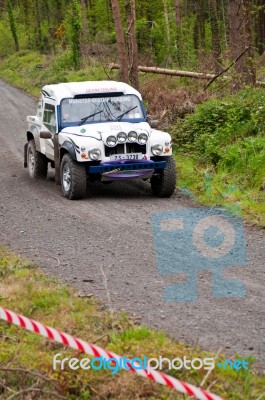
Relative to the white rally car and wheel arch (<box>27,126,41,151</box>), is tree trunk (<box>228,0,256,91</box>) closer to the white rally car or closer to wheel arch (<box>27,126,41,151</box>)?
the white rally car

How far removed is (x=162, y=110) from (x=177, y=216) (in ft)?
27.4

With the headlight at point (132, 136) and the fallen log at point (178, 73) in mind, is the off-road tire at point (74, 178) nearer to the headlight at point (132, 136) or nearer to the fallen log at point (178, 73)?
the headlight at point (132, 136)

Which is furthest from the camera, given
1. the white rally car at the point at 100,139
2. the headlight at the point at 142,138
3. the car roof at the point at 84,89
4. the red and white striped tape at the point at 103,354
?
the car roof at the point at 84,89

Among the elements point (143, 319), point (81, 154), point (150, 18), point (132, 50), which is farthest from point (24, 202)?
point (150, 18)

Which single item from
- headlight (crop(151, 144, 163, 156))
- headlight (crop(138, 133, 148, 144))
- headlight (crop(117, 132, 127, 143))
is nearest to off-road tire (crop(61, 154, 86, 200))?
headlight (crop(117, 132, 127, 143))

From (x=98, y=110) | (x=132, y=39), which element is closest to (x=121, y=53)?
(x=132, y=39)

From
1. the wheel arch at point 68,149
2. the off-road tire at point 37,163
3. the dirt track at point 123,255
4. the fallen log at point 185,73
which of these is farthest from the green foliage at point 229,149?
the fallen log at point 185,73

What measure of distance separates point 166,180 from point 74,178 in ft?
5.25

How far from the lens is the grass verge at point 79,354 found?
4926mm

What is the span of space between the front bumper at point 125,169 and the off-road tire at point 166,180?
0.24 metres

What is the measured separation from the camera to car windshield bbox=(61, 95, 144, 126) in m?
12.6

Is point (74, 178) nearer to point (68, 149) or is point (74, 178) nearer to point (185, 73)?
point (68, 149)

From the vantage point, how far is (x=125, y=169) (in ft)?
38.5

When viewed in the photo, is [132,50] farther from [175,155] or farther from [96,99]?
[96,99]
